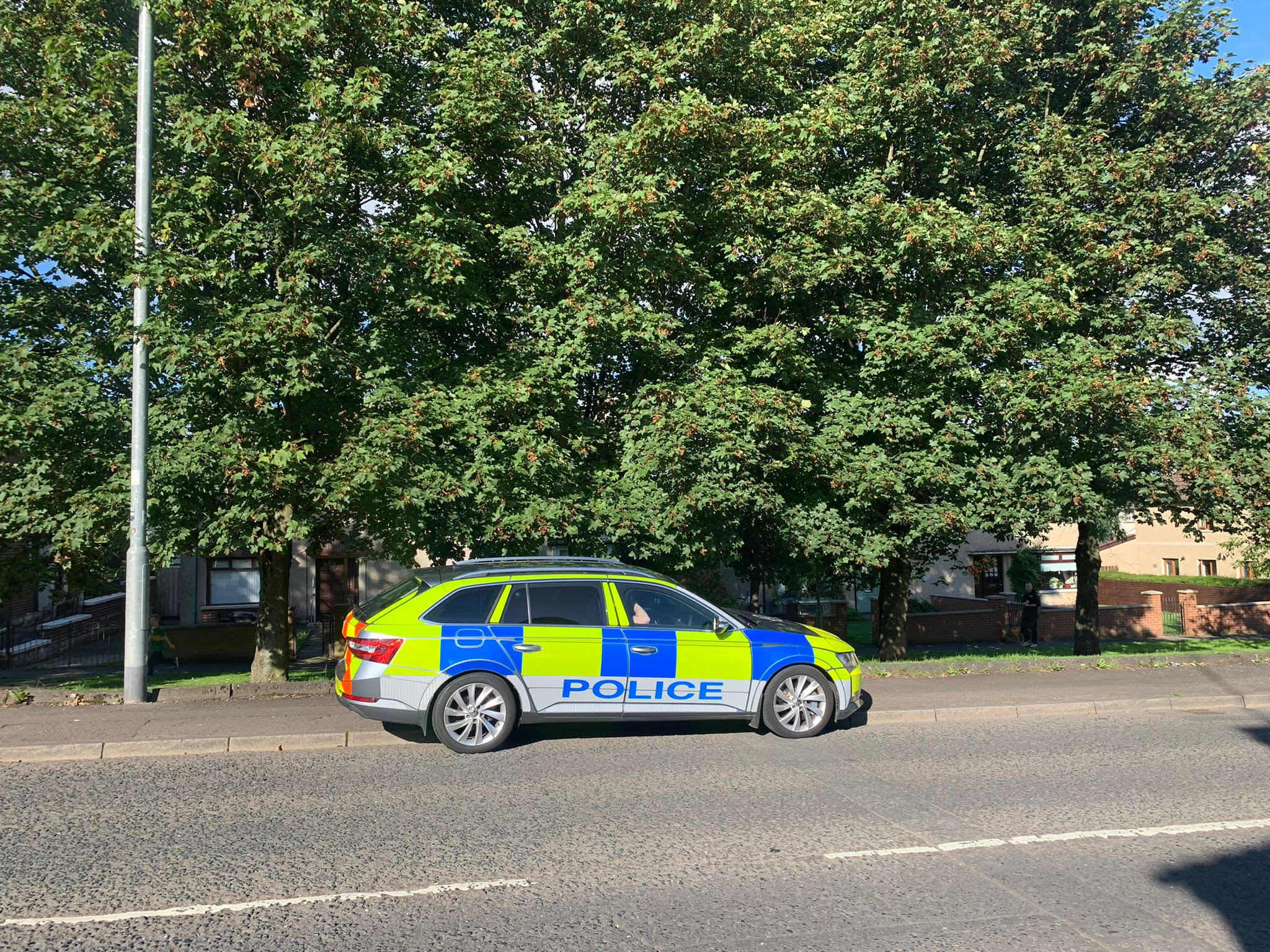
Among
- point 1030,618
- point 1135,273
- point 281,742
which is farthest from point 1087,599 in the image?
point 281,742

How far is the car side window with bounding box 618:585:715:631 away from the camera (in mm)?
9016

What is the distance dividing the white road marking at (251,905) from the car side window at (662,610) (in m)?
3.96

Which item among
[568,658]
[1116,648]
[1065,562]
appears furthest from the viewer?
[1065,562]

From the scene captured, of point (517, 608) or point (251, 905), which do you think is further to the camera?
point (517, 608)

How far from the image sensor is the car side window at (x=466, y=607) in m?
8.58

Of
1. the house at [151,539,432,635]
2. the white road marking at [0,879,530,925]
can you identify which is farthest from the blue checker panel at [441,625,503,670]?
the house at [151,539,432,635]

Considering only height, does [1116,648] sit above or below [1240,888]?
below

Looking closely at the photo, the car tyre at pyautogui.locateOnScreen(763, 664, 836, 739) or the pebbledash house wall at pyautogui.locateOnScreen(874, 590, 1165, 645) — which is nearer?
the car tyre at pyautogui.locateOnScreen(763, 664, 836, 739)

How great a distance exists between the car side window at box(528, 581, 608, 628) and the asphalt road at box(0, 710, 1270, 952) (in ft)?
3.76

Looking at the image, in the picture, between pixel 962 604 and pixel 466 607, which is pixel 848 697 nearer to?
pixel 466 607

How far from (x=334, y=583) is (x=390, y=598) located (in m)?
21.9

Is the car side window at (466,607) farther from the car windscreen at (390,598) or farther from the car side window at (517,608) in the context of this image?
the car windscreen at (390,598)

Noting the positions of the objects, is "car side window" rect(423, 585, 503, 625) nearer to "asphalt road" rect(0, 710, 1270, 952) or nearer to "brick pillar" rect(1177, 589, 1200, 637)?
"asphalt road" rect(0, 710, 1270, 952)

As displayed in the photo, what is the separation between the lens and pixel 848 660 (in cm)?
949
